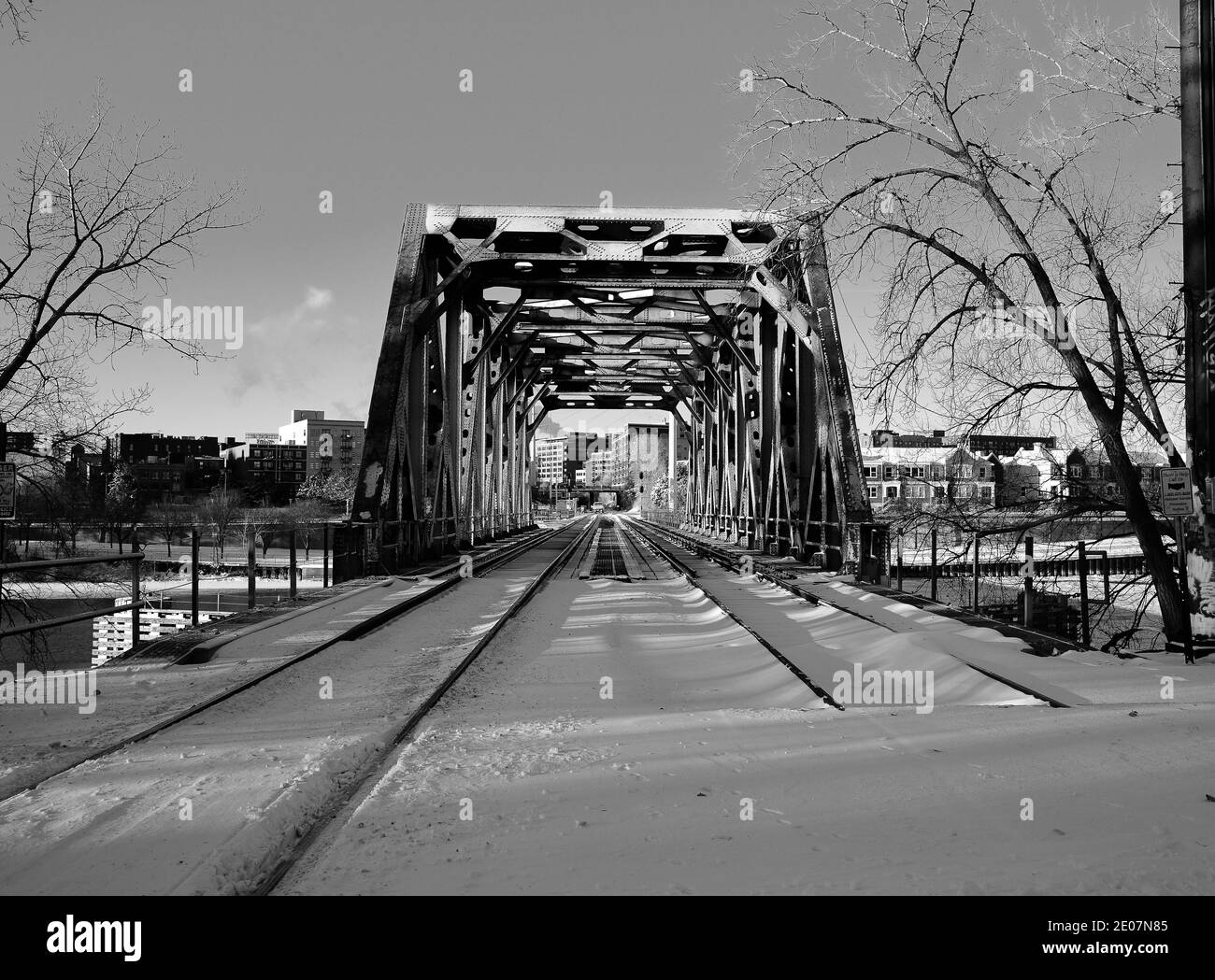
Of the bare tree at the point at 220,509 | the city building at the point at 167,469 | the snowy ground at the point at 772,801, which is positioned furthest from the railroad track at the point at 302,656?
the city building at the point at 167,469

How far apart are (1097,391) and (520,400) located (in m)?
35.4

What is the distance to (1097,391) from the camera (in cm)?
889

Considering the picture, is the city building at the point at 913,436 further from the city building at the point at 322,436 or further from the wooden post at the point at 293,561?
the city building at the point at 322,436

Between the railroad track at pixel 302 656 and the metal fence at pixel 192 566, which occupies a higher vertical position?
the metal fence at pixel 192 566

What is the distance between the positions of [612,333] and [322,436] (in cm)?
12229

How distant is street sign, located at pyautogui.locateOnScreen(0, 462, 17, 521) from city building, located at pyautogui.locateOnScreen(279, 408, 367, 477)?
132885mm

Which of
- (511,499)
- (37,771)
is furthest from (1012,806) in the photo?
(511,499)

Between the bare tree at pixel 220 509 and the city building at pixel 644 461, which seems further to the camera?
the city building at pixel 644 461

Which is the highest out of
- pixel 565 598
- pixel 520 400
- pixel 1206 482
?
pixel 520 400

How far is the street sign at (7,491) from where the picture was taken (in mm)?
8039

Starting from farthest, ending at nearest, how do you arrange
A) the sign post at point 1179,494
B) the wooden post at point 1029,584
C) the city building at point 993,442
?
1. the city building at point 993,442
2. the wooden post at point 1029,584
3. the sign post at point 1179,494

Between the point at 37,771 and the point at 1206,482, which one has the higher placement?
the point at 1206,482

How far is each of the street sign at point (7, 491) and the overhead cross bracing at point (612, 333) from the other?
7.15m
